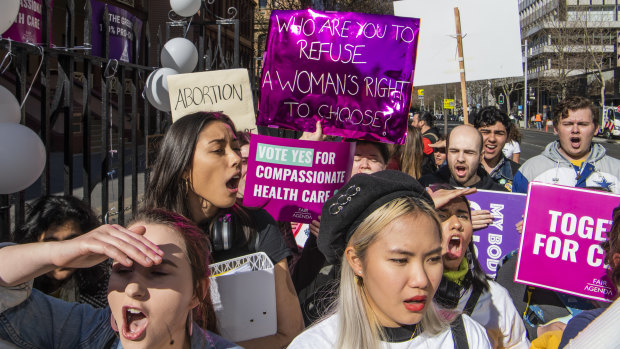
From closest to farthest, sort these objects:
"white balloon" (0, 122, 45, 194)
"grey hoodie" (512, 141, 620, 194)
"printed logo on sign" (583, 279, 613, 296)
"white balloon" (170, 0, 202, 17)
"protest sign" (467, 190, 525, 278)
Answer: "white balloon" (0, 122, 45, 194) < "printed logo on sign" (583, 279, 613, 296) < "protest sign" (467, 190, 525, 278) < "grey hoodie" (512, 141, 620, 194) < "white balloon" (170, 0, 202, 17)

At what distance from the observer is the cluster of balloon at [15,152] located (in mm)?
2469

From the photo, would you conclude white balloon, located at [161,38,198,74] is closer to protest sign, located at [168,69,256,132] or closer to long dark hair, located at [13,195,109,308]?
protest sign, located at [168,69,256,132]

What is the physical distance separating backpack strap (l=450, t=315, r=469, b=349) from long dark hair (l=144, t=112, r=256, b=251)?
94 centimetres

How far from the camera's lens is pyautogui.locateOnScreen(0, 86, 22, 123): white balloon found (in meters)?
2.65

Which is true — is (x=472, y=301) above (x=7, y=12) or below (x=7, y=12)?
below

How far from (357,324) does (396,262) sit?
0.85 ft

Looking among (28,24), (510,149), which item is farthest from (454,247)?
(510,149)

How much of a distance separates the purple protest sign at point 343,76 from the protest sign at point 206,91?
255 mm

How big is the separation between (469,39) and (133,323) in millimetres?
4260

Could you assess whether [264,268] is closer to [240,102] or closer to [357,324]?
[357,324]

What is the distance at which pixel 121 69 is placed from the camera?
4027 millimetres

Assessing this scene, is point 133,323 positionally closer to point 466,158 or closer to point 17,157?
point 17,157

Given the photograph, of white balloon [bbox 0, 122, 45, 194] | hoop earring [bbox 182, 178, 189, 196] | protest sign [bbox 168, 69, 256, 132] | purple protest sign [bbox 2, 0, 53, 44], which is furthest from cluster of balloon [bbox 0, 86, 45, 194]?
protest sign [bbox 168, 69, 256, 132]

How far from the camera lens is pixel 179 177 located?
7.70 ft
